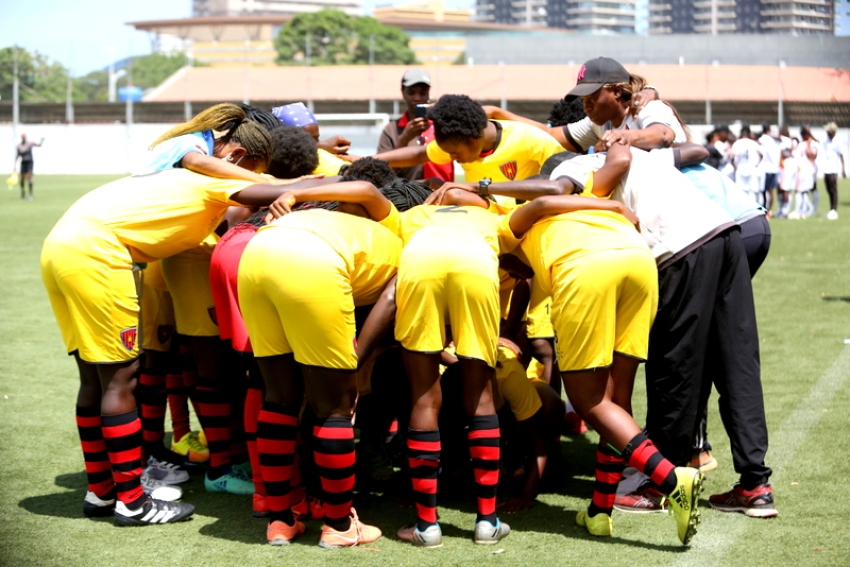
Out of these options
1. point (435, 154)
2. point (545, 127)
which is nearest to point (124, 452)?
point (435, 154)

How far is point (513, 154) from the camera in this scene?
244 inches

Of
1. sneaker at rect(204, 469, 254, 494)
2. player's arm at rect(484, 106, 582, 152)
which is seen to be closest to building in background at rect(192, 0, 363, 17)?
player's arm at rect(484, 106, 582, 152)

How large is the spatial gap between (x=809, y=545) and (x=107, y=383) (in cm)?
334

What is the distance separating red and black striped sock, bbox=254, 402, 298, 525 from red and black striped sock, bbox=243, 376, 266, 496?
27cm

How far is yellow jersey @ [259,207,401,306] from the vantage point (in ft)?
15.0

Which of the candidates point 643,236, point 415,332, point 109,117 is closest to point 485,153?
point 643,236

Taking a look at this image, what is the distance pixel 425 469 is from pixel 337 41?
75184 mm

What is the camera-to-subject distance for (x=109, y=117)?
177 ft

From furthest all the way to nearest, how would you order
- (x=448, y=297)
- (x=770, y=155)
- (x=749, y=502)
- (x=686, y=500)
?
(x=770, y=155), (x=749, y=502), (x=448, y=297), (x=686, y=500)

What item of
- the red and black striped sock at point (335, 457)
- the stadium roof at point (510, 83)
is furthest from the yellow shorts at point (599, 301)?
the stadium roof at point (510, 83)

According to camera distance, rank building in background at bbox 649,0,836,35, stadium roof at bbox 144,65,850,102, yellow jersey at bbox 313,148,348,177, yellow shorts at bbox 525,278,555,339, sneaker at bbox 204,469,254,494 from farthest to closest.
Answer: building in background at bbox 649,0,836,35 → stadium roof at bbox 144,65,850,102 → yellow jersey at bbox 313,148,348,177 → yellow shorts at bbox 525,278,555,339 → sneaker at bbox 204,469,254,494

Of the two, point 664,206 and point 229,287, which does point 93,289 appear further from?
point 664,206

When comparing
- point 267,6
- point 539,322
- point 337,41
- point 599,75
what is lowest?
point 539,322

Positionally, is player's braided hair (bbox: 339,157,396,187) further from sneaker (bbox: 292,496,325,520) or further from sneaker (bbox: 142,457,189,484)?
sneaker (bbox: 142,457,189,484)
